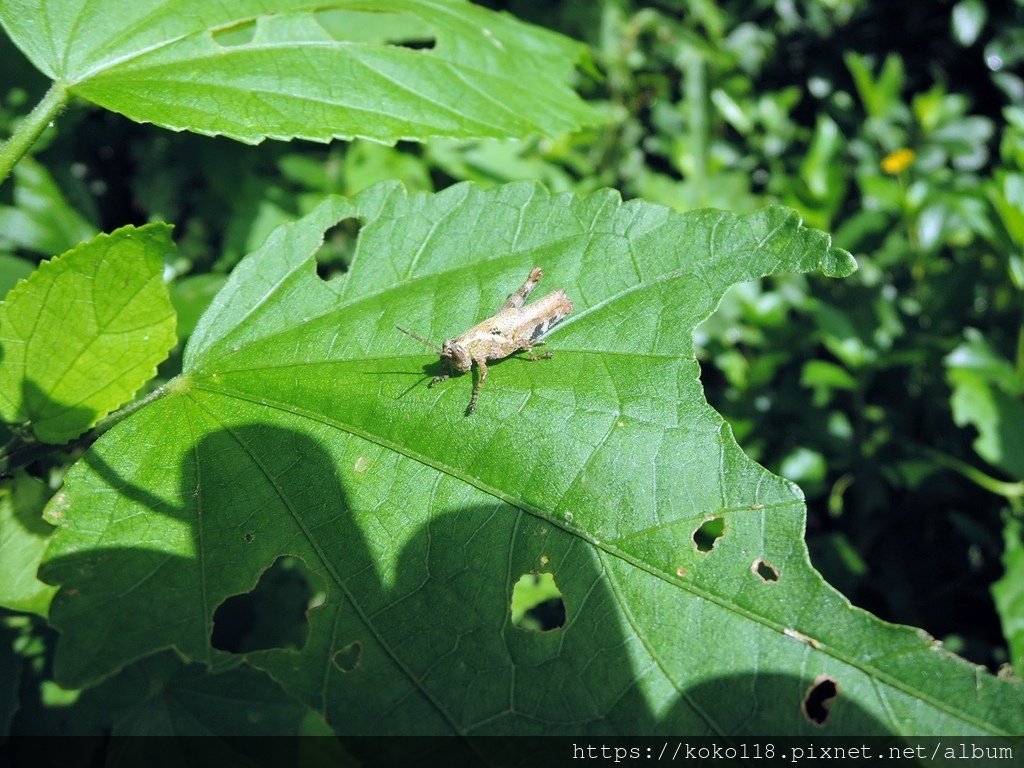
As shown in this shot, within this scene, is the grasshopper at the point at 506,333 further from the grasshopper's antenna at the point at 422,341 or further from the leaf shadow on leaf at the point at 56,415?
the leaf shadow on leaf at the point at 56,415

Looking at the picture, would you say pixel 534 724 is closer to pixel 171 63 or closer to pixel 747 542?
pixel 747 542

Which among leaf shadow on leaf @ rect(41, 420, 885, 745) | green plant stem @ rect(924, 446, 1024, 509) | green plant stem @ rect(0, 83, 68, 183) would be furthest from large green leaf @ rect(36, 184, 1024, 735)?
green plant stem @ rect(924, 446, 1024, 509)

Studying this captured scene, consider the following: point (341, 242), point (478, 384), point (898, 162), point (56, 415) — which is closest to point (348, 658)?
point (478, 384)

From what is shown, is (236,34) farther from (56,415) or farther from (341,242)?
(341,242)

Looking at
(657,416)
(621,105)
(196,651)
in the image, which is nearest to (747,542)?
(657,416)

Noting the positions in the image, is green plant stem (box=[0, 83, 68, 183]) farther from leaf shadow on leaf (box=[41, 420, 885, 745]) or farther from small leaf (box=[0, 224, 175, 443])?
leaf shadow on leaf (box=[41, 420, 885, 745])
